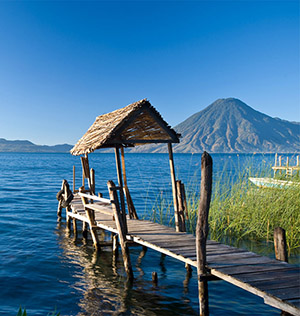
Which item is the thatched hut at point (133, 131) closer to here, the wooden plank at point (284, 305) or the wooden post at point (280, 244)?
the wooden post at point (280, 244)

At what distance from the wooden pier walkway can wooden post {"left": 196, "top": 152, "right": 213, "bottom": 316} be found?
201 millimetres

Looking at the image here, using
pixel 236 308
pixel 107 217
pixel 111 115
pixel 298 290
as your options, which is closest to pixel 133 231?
pixel 107 217

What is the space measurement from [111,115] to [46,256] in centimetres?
526

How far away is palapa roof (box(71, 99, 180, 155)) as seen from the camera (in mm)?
9359

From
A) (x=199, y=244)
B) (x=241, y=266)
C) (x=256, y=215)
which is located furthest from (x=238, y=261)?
(x=256, y=215)

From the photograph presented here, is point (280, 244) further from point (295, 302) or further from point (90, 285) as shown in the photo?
point (90, 285)

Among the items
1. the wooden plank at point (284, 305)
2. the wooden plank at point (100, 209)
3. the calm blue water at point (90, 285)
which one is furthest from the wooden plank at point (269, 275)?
the wooden plank at point (100, 209)

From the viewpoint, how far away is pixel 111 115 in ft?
37.6

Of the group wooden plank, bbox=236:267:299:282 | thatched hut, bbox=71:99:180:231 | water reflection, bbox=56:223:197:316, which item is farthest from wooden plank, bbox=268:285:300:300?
thatched hut, bbox=71:99:180:231

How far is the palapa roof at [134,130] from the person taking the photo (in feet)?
30.7

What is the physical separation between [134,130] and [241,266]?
18.1 ft

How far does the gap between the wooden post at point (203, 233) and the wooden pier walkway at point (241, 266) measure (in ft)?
0.66

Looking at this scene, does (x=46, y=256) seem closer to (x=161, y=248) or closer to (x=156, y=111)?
(x=161, y=248)

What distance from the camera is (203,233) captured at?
21.3ft
